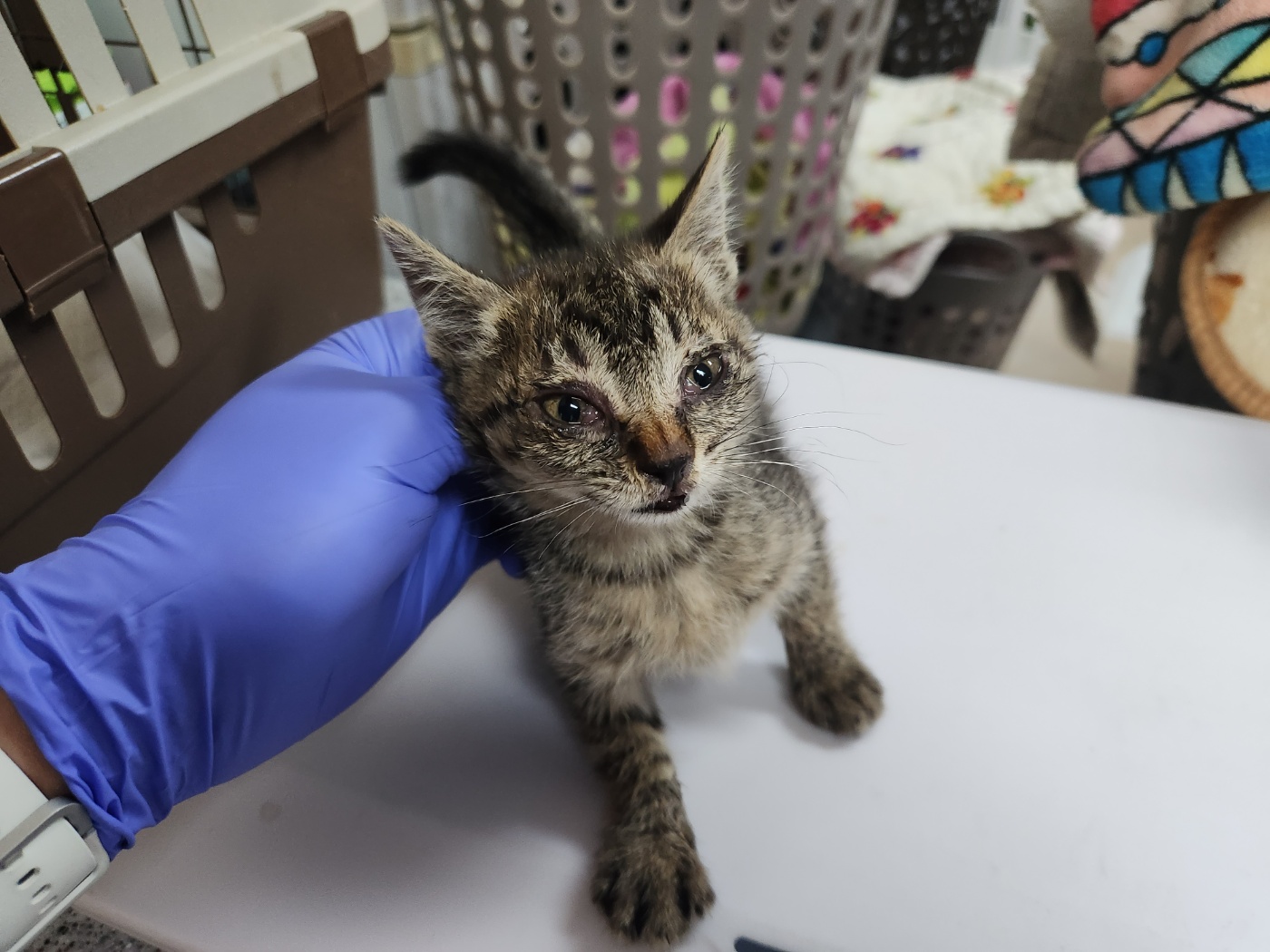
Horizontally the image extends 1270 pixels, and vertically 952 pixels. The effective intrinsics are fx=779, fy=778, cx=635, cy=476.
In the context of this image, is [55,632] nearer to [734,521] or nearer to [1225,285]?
[734,521]

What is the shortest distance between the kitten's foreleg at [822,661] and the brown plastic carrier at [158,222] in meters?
0.75

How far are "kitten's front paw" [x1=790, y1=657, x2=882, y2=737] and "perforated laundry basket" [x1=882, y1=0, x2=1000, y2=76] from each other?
61.0 inches

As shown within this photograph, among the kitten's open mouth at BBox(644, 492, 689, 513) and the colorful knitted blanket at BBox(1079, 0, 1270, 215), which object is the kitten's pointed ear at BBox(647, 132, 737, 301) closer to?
the kitten's open mouth at BBox(644, 492, 689, 513)

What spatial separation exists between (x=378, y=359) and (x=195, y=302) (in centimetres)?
21

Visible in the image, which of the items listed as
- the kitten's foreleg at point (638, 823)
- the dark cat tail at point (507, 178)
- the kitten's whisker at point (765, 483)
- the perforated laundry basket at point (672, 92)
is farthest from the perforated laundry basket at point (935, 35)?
the kitten's foreleg at point (638, 823)

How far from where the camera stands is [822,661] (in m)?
0.79

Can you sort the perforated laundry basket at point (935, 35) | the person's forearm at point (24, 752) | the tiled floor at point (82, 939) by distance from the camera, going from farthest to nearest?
1. the perforated laundry basket at point (935, 35)
2. the tiled floor at point (82, 939)
3. the person's forearm at point (24, 752)

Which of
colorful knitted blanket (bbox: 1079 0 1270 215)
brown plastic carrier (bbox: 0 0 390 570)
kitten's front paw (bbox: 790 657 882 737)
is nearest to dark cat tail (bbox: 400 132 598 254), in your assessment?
brown plastic carrier (bbox: 0 0 390 570)

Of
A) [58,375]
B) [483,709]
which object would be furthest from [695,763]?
[58,375]

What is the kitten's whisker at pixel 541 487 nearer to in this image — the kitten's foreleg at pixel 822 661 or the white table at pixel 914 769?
the white table at pixel 914 769

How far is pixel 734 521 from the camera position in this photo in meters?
0.78

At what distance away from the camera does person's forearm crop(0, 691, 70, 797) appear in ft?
1.87

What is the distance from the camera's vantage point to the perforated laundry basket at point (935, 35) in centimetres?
169

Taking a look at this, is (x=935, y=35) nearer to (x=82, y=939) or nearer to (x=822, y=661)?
(x=822, y=661)
